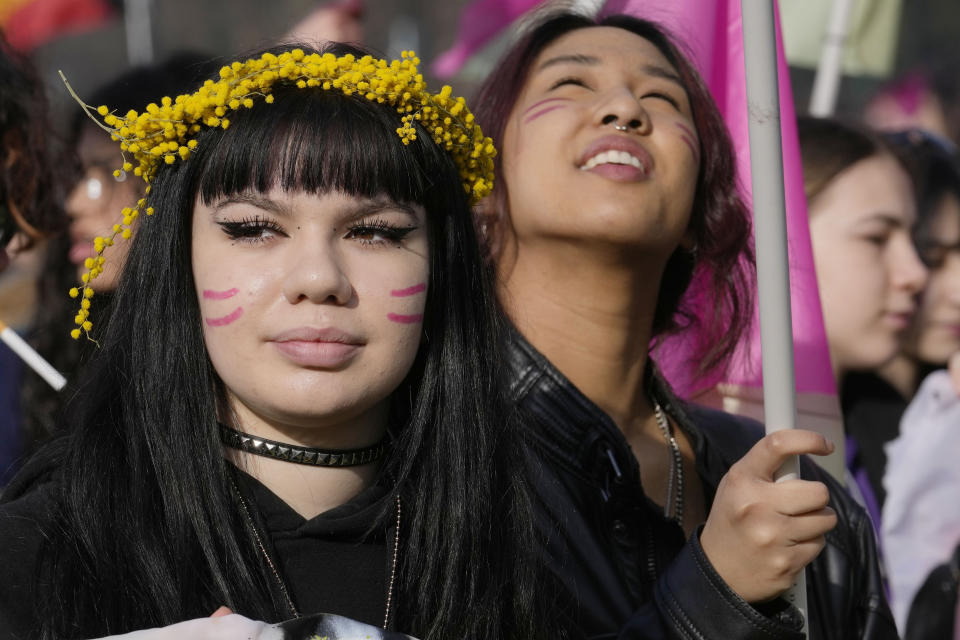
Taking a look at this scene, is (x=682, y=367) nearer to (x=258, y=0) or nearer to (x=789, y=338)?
(x=789, y=338)

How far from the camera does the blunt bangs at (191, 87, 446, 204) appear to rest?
1.92m

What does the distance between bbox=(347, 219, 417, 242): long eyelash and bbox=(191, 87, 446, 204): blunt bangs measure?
41 mm

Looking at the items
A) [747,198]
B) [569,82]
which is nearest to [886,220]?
[747,198]

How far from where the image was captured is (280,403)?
6.18 feet

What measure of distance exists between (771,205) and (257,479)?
2.76ft

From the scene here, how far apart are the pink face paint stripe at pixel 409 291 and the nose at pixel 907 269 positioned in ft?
8.00

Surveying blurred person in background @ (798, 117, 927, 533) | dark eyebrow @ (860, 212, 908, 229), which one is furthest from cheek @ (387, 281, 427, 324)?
dark eyebrow @ (860, 212, 908, 229)

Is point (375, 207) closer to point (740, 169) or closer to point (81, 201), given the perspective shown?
point (740, 169)

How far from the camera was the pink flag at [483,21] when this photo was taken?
186 inches

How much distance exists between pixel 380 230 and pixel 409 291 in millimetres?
97

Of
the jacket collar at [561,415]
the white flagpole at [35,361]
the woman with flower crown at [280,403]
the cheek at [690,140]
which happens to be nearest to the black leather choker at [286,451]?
the woman with flower crown at [280,403]

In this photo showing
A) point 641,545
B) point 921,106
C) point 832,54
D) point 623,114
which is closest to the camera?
point 641,545

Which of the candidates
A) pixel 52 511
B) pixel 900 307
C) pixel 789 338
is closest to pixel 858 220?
pixel 900 307

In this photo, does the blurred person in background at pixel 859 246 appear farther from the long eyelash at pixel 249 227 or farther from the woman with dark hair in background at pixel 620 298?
the long eyelash at pixel 249 227
